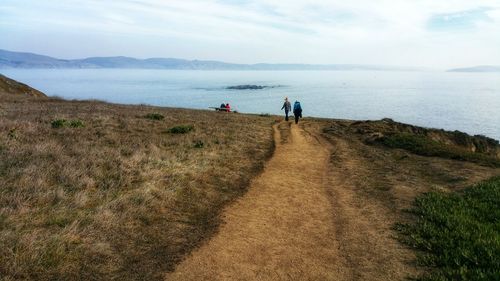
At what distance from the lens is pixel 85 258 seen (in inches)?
297

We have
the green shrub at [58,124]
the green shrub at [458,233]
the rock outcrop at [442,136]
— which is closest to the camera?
the green shrub at [458,233]

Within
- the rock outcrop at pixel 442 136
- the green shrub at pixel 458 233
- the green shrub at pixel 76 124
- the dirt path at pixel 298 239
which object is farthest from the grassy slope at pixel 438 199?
the green shrub at pixel 76 124

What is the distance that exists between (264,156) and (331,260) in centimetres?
1077

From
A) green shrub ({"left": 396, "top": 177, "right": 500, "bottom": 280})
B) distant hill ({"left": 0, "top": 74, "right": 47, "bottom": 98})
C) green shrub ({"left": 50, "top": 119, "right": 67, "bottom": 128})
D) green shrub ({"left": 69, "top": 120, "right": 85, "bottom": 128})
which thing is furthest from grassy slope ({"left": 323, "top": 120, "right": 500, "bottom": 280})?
distant hill ({"left": 0, "top": 74, "right": 47, "bottom": 98})

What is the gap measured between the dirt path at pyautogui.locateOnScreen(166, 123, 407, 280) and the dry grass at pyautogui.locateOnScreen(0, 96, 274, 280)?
23.5 inches

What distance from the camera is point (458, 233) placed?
8969 millimetres

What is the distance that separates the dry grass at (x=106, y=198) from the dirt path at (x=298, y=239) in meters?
0.60

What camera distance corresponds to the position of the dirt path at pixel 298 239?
7.47m

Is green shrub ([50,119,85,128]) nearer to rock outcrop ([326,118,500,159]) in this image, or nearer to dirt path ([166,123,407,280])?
dirt path ([166,123,407,280])

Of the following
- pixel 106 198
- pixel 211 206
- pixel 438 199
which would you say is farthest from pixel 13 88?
pixel 438 199

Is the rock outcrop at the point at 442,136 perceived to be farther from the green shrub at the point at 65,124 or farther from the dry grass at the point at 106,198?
the green shrub at the point at 65,124

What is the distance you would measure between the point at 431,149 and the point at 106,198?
16.6 m

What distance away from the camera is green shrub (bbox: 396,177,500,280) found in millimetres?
7328

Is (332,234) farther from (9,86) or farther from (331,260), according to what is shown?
(9,86)
